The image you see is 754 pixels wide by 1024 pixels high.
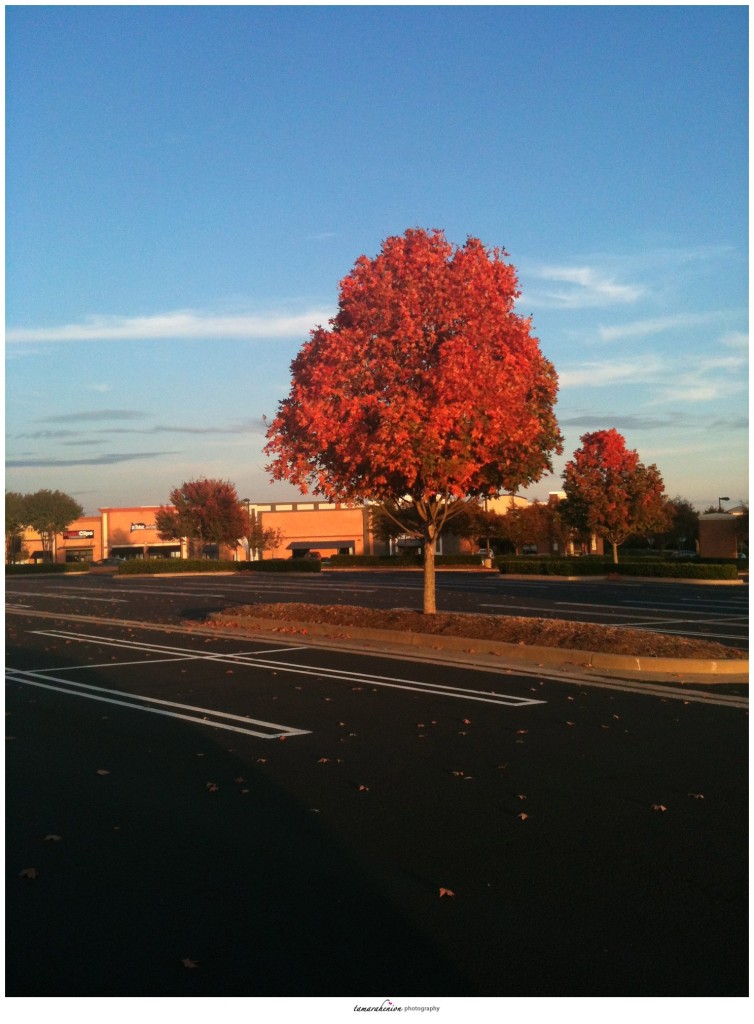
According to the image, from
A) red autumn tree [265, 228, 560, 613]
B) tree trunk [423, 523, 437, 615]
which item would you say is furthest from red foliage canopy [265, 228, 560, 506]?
tree trunk [423, 523, 437, 615]

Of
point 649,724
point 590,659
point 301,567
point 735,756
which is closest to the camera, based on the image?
point 735,756

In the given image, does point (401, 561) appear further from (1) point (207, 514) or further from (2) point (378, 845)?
(2) point (378, 845)

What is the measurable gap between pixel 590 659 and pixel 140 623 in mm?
13489

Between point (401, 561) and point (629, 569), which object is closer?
point (629, 569)

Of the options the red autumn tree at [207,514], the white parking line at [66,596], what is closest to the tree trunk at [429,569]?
the white parking line at [66,596]

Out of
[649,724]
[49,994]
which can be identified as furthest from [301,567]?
[49,994]

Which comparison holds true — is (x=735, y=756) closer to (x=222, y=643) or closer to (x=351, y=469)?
(x=351, y=469)

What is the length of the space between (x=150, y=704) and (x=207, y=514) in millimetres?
59413

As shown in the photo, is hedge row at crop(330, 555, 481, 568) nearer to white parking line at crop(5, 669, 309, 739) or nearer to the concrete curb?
the concrete curb

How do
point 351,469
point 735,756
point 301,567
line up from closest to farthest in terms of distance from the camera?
point 735,756, point 351,469, point 301,567

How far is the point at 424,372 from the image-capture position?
17.7 meters

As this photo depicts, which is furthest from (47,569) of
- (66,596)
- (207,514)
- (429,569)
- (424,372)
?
(424,372)

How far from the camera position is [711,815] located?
7.10 m

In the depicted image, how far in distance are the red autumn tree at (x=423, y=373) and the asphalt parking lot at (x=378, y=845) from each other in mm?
6140
